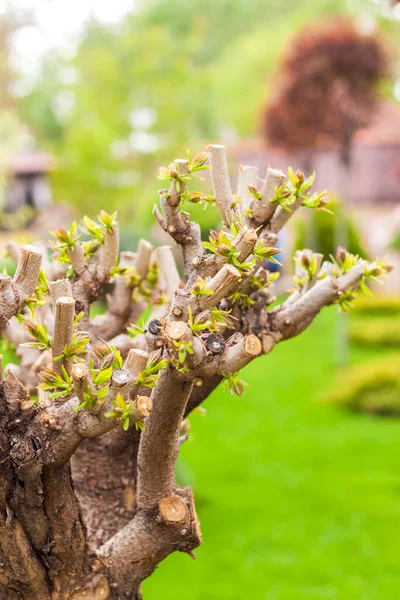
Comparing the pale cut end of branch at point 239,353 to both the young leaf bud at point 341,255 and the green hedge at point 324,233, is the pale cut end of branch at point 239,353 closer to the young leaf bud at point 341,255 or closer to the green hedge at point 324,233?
the young leaf bud at point 341,255

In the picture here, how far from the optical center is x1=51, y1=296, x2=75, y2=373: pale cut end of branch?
1.82 meters

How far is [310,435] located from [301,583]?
320 cm

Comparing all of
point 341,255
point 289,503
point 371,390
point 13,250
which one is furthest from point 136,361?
point 371,390

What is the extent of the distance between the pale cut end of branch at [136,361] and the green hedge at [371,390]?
7817mm

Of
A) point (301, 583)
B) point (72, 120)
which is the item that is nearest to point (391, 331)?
point (301, 583)

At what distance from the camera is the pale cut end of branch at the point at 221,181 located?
2.35 metres

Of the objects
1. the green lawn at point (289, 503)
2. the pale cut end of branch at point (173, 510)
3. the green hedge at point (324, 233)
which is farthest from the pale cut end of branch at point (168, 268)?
the green hedge at point (324, 233)

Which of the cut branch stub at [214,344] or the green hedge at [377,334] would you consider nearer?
the cut branch stub at [214,344]

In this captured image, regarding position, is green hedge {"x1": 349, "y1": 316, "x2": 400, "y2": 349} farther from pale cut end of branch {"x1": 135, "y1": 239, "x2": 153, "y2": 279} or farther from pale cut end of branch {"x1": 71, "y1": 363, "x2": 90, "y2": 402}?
pale cut end of branch {"x1": 71, "y1": 363, "x2": 90, "y2": 402}

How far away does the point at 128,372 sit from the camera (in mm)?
1812

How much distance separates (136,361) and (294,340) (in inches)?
492

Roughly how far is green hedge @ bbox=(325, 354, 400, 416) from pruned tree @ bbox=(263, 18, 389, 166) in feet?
11.4

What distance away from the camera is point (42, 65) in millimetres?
39156

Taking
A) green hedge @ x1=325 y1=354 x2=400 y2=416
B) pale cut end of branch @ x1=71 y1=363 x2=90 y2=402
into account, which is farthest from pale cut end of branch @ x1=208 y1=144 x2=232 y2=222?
green hedge @ x1=325 y1=354 x2=400 y2=416
